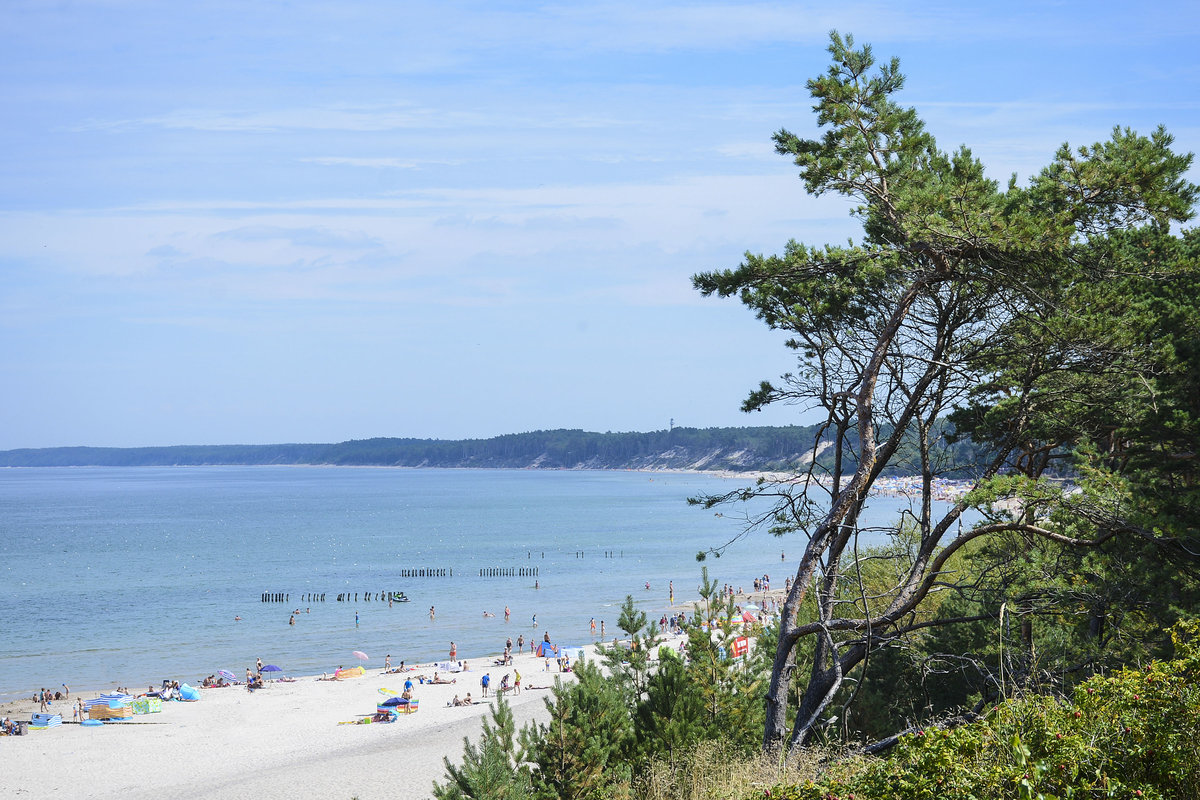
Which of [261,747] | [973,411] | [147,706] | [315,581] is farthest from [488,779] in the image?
[315,581]

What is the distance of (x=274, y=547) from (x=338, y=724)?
68.5m

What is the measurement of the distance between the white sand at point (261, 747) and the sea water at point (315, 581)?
7.01 meters

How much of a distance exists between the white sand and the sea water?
701 centimetres

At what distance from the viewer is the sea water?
4850 cm

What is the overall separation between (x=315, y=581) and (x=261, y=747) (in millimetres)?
43213

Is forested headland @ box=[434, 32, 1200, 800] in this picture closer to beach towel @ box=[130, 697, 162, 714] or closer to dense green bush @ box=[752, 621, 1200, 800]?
dense green bush @ box=[752, 621, 1200, 800]

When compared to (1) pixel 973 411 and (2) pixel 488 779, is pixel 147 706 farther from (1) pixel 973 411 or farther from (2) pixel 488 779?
(1) pixel 973 411

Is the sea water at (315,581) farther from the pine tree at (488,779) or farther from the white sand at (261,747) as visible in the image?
the white sand at (261,747)

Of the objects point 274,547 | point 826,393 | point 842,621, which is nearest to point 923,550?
point 842,621

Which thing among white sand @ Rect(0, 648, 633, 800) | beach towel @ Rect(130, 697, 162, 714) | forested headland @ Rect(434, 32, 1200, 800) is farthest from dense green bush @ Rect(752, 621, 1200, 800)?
beach towel @ Rect(130, 697, 162, 714)

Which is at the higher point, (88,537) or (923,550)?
(923,550)

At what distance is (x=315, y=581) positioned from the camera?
241 feet

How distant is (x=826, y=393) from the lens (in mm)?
12086

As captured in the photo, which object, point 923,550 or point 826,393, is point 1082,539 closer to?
point 923,550
